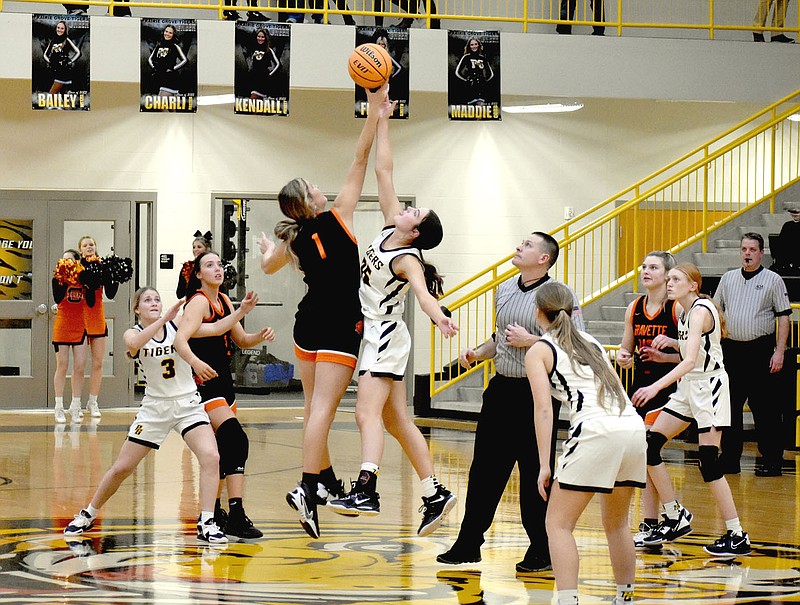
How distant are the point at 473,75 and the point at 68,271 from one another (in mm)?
5274

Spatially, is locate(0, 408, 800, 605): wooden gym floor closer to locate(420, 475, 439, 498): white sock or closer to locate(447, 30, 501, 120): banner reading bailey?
locate(420, 475, 439, 498): white sock

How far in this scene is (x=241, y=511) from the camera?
7000mm

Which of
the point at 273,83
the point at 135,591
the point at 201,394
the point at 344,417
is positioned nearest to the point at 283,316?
the point at 344,417

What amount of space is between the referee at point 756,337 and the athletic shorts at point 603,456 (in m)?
5.80

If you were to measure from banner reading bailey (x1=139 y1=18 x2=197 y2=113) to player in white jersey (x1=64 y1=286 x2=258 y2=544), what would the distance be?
7866 mm

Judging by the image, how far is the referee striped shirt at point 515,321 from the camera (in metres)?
6.15

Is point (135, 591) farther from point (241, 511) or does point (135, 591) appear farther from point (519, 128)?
point (519, 128)

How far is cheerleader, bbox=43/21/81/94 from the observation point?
1418cm

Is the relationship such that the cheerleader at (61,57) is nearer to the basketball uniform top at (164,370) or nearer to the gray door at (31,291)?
the gray door at (31,291)

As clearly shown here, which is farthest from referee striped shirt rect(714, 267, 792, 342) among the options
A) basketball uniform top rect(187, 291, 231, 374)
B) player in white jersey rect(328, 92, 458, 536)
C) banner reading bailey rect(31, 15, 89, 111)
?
banner reading bailey rect(31, 15, 89, 111)

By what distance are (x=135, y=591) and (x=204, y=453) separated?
134 centimetres

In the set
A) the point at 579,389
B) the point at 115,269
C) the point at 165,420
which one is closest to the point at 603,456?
the point at 579,389

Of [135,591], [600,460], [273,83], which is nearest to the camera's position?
[600,460]

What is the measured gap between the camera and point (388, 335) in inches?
243
